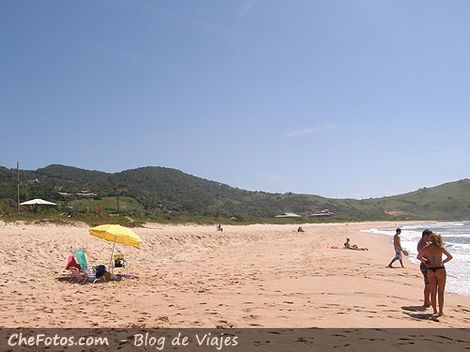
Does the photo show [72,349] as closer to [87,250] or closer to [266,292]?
[266,292]

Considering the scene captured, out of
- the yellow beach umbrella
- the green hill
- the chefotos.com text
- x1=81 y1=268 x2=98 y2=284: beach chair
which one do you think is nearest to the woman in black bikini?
the chefotos.com text

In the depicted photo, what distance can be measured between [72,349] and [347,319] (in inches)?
178

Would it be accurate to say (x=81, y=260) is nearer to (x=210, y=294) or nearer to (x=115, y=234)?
(x=115, y=234)

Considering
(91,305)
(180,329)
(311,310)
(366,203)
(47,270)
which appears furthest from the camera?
(366,203)

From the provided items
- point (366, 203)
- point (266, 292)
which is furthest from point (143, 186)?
point (266, 292)

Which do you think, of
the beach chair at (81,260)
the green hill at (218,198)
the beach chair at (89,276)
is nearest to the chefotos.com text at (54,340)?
the beach chair at (89,276)

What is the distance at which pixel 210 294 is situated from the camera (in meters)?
9.75

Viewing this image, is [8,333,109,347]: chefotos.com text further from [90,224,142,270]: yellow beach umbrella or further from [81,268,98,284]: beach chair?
[90,224,142,270]: yellow beach umbrella

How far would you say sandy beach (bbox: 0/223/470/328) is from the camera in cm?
725

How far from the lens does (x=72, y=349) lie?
565 cm

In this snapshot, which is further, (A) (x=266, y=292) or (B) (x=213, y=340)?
(A) (x=266, y=292)

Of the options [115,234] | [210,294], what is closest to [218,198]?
[115,234]

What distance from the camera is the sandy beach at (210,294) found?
→ 7250 mm

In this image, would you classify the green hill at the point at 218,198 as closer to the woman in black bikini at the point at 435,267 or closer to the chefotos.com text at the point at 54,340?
the woman in black bikini at the point at 435,267
